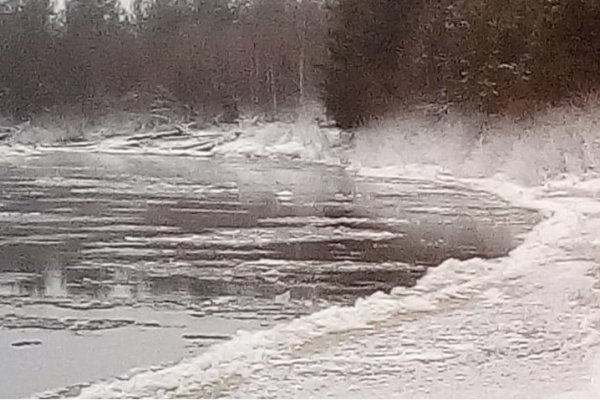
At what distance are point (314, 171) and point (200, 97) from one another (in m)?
0.36

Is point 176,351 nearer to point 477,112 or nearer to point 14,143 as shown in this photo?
point 14,143

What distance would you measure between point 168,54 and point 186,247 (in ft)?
1.75

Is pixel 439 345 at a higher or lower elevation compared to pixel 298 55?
lower

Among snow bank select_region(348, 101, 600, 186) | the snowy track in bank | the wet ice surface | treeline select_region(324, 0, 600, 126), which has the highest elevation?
treeline select_region(324, 0, 600, 126)

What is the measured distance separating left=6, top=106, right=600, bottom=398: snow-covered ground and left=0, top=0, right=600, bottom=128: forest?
0.09 m

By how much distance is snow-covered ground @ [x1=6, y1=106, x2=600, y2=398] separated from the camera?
224 cm

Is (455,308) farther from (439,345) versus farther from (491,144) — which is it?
(491,144)

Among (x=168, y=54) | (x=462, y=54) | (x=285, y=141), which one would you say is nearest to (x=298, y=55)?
(x=285, y=141)

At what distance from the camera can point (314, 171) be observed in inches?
115

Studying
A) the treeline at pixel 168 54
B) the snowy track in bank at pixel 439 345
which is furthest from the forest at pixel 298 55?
the snowy track in bank at pixel 439 345

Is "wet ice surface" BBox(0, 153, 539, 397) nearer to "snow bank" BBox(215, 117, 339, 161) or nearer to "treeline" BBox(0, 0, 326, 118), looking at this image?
"snow bank" BBox(215, 117, 339, 161)

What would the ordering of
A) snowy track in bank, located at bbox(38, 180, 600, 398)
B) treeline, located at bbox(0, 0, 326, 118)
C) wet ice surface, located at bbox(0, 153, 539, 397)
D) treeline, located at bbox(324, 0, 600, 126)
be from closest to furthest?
1. snowy track in bank, located at bbox(38, 180, 600, 398)
2. wet ice surface, located at bbox(0, 153, 539, 397)
3. treeline, located at bbox(0, 0, 326, 118)
4. treeline, located at bbox(324, 0, 600, 126)

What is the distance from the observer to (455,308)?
2488 millimetres

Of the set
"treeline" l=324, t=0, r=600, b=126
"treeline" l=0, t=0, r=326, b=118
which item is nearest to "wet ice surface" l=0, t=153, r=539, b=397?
"treeline" l=0, t=0, r=326, b=118
